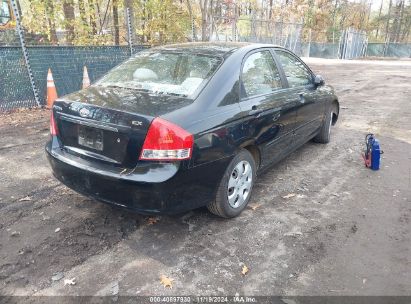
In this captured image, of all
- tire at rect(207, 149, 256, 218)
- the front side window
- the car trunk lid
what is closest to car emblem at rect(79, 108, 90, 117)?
the car trunk lid

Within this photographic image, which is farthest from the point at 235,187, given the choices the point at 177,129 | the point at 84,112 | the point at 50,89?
the point at 50,89

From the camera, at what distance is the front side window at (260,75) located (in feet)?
11.7

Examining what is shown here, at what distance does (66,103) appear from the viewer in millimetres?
Answer: 3170

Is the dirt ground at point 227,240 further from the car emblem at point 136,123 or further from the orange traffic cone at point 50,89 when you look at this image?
the orange traffic cone at point 50,89

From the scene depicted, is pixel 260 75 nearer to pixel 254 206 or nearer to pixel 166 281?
pixel 254 206

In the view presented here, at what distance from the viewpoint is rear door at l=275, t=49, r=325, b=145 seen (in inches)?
172

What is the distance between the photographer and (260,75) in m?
3.83

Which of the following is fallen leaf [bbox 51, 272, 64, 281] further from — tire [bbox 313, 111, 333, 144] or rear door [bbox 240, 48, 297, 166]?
tire [bbox 313, 111, 333, 144]

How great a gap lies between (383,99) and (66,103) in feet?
31.2

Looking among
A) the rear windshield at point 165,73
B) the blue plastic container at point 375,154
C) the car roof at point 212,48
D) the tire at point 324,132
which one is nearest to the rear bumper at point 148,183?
the rear windshield at point 165,73

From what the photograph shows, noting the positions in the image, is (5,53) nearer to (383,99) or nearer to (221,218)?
(221,218)

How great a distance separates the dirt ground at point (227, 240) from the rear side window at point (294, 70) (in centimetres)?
119

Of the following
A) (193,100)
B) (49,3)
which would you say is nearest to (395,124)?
(193,100)

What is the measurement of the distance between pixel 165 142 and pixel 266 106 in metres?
1.40
